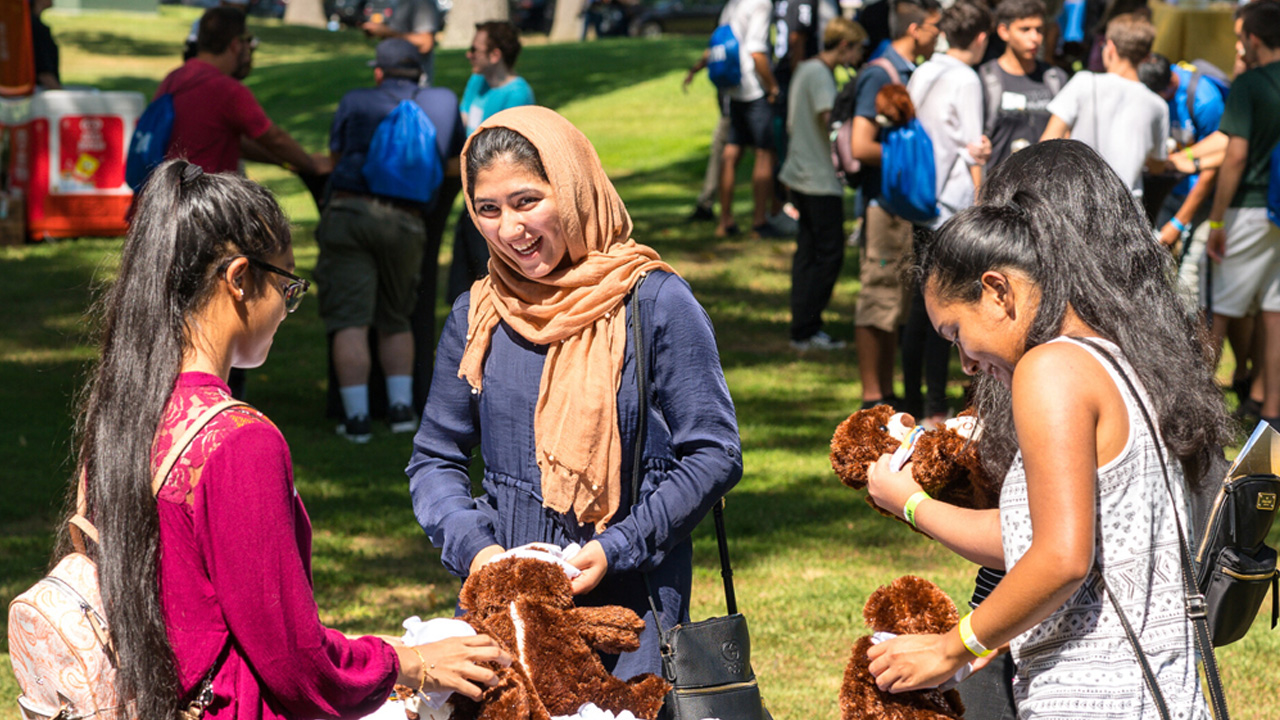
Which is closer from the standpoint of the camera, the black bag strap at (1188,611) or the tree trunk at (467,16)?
the black bag strap at (1188,611)

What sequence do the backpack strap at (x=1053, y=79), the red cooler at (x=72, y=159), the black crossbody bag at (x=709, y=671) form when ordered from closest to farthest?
the black crossbody bag at (x=709, y=671), the backpack strap at (x=1053, y=79), the red cooler at (x=72, y=159)

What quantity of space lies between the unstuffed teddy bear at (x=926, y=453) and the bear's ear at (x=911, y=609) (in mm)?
238

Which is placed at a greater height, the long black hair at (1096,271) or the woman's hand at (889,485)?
the long black hair at (1096,271)

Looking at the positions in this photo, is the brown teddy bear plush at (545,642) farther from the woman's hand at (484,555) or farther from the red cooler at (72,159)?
the red cooler at (72,159)

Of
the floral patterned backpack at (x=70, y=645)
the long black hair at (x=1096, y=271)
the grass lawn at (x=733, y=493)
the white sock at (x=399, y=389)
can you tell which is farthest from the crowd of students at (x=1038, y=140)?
the floral patterned backpack at (x=70, y=645)

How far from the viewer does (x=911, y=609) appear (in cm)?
255

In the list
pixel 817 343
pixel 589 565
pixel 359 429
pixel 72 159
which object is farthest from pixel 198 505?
pixel 72 159

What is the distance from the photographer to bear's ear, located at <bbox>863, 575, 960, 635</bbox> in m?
2.52

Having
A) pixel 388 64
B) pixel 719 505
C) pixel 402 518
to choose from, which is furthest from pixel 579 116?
pixel 719 505

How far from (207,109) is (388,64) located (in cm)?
107

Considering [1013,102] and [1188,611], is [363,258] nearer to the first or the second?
[1013,102]

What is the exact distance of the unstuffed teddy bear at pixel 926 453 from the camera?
268 centimetres

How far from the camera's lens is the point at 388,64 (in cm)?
734

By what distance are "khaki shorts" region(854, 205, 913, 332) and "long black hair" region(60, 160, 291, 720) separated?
5669 millimetres
